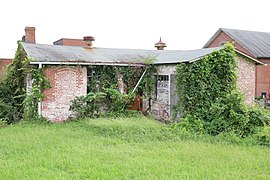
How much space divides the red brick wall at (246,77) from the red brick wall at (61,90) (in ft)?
23.7

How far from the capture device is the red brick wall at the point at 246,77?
13.8 metres

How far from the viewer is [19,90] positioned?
14680 millimetres

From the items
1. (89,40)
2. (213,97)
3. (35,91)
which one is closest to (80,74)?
(35,91)

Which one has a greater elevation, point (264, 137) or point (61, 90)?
point (61, 90)

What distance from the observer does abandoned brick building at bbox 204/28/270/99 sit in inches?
969

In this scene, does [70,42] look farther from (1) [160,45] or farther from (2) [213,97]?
(2) [213,97]

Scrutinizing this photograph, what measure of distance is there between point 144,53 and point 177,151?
33.1ft

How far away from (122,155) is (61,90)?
21.3ft

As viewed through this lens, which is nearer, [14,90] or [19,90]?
[19,90]

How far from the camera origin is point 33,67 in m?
12.8

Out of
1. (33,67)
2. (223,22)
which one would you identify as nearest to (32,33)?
(33,67)

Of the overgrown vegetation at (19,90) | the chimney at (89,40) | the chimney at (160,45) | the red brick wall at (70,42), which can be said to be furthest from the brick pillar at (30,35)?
the chimney at (160,45)

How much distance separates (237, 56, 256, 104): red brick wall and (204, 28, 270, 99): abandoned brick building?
8.13 metres

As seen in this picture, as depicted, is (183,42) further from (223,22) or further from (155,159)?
(155,159)
